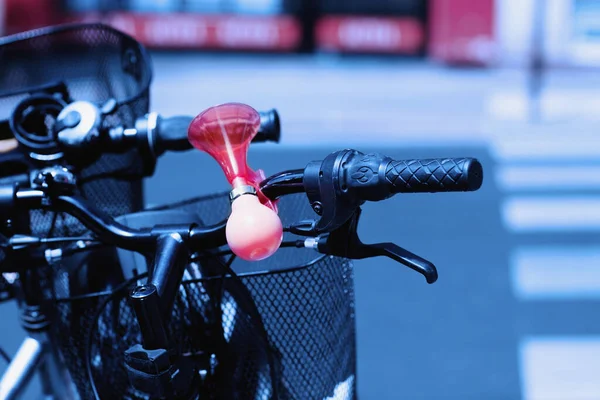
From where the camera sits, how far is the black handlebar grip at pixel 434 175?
971 mm

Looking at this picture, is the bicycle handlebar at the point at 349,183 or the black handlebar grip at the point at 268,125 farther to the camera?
the black handlebar grip at the point at 268,125

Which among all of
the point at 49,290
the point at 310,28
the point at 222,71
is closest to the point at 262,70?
the point at 222,71

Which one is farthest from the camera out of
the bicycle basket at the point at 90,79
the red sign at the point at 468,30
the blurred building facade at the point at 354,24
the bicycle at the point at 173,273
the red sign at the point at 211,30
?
the red sign at the point at 211,30

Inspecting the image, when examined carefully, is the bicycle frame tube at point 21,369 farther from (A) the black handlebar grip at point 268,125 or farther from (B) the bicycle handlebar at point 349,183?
(A) the black handlebar grip at point 268,125

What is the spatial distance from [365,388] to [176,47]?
9128 mm

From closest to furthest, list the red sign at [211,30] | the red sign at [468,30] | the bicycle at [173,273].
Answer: the bicycle at [173,273] → the red sign at [468,30] → the red sign at [211,30]

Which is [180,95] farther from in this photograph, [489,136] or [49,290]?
[49,290]

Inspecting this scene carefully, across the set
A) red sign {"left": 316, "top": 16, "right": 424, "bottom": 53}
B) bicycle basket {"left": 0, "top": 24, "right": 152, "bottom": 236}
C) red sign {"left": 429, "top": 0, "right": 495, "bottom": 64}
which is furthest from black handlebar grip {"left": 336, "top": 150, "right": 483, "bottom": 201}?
red sign {"left": 316, "top": 16, "right": 424, "bottom": 53}

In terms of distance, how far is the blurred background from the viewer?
3.49 meters

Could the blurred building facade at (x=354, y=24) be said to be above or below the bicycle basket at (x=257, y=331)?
above

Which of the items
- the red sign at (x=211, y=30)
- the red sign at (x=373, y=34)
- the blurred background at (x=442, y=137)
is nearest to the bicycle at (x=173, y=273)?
the blurred background at (x=442, y=137)

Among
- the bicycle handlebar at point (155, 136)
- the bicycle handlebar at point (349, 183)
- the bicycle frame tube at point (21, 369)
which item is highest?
the bicycle handlebar at point (155, 136)

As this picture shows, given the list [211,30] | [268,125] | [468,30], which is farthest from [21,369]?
[211,30]

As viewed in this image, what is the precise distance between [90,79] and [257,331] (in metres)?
1.00
